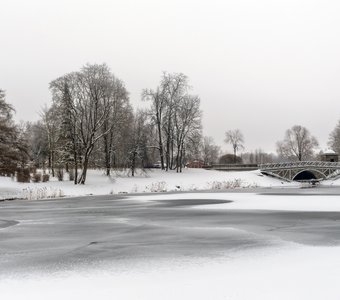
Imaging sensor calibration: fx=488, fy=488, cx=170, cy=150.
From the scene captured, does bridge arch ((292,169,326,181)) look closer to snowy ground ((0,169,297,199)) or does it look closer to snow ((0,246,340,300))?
snowy ground ((0,169,297,199))

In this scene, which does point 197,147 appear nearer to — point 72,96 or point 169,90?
point 169,90

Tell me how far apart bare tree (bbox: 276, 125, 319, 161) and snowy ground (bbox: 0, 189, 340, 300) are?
406ft

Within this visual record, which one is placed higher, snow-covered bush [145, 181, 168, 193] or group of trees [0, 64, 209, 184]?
group of trees [0, 64, 209, 184]

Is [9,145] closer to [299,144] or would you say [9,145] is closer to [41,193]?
[41,193]

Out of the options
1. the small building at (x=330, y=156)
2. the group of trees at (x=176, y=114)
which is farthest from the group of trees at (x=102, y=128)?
the small building at (x=330, y=156)

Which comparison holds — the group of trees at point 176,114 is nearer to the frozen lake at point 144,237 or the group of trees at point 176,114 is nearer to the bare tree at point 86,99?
the bare tree at point 86,99

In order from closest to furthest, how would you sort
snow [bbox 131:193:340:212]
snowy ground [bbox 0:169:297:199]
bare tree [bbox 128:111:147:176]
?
snow [bbox 131:193:340:212]
snowy ground [bbox 0:169:297:199]
bare tree [bbox 128:111:147:176]

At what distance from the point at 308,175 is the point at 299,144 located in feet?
117

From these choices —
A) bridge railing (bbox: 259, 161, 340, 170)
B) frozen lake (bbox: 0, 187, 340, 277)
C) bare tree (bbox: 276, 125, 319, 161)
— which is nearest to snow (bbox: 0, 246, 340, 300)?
frozen lake (bbox: 0, 187, 340, 277)

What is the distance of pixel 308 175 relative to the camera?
108750 millimetres

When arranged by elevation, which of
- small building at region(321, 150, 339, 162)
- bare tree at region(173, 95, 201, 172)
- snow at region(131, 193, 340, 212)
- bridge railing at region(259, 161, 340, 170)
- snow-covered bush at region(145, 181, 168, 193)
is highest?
bare tree at region(173, 95, 201, 172)

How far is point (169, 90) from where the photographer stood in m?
92.0

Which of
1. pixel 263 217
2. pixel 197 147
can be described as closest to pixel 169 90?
pixel 197 147

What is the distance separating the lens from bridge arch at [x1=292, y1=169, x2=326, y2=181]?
321 feet
